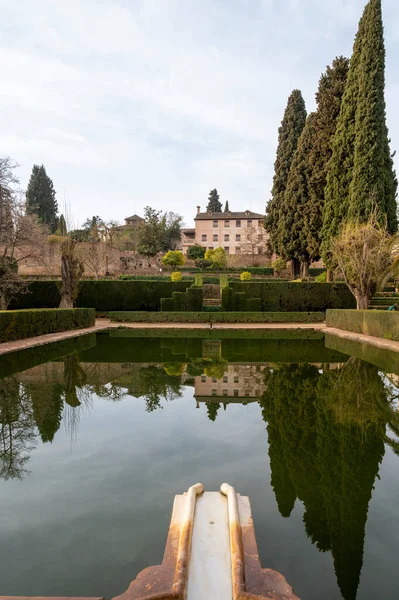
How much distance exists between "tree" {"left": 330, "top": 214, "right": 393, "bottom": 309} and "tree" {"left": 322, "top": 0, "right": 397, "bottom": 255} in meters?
1.68

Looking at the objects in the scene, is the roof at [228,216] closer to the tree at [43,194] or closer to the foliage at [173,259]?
the tree at [43,194]

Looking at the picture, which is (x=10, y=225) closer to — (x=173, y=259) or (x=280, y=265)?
(x=173, y=259)

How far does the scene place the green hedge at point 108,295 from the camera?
21.5m

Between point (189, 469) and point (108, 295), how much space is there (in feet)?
60.9

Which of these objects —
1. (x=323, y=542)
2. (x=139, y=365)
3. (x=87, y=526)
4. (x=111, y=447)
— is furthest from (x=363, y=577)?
(x=139, y=365)

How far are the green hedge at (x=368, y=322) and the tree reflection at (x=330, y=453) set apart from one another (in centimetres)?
659

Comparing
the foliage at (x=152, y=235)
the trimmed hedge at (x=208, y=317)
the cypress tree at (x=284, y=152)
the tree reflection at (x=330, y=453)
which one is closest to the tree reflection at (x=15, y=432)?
the tree reflection at (x=330, y=453)

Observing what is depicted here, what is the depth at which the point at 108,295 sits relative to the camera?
854 inches

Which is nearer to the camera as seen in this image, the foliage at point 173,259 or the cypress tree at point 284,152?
the cypress tree at point 284,152

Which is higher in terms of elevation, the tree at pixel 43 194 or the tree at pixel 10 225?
the tree at pixel 43 194

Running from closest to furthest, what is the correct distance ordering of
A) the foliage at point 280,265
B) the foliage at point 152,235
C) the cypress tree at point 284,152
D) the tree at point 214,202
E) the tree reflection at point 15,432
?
1. the tree reflection at point 15,432
2. the cypress tree at point 284,152
3. the foliage at point 280,265
4. the foliage at point 152,235
5. the tree at point 214,202

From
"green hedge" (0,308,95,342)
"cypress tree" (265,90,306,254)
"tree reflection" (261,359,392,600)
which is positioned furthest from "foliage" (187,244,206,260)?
"tree reflection" (261,359,392,600)

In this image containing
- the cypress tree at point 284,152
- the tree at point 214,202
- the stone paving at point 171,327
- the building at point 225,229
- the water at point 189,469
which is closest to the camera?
the water at point 189,469

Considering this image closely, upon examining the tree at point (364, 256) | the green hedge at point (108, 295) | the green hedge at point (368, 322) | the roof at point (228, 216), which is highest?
the roof at point (228, 216)
